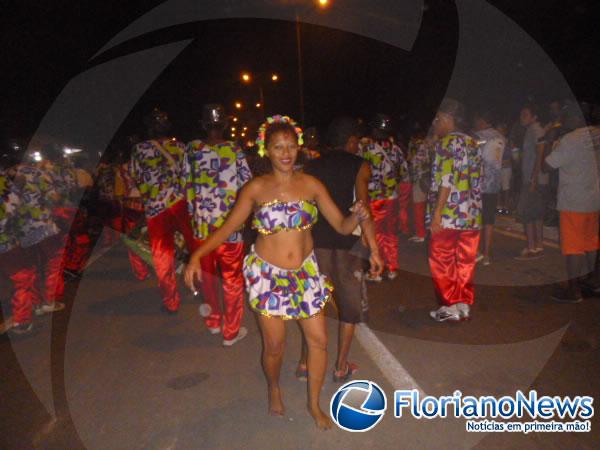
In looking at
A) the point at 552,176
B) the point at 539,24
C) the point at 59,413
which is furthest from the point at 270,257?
the point at 539,24

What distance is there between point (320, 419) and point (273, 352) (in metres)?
0.54

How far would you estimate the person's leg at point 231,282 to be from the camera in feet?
13.8

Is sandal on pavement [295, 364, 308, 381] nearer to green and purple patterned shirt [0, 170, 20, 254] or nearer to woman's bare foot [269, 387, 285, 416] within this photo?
woman's bare foot [269, 387, 285, 416]

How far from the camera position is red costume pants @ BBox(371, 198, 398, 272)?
18.4 ft

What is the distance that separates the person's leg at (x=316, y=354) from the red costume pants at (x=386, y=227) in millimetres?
2862

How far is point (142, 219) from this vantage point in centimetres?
681

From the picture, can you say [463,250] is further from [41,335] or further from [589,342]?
[41,335]

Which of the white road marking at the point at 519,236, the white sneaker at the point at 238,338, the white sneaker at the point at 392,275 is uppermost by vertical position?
the white road marking at the point at 519,236

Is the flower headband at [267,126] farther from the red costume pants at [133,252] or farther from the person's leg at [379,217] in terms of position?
the red costume pants at [133,252]

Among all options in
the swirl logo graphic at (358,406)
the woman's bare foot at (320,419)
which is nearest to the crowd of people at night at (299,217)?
the woman's bare foot at (320,419)

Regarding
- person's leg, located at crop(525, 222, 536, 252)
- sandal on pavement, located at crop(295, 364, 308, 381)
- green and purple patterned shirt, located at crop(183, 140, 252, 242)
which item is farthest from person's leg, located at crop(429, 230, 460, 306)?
person's leg, located at crop(525, 222, 536, 252)

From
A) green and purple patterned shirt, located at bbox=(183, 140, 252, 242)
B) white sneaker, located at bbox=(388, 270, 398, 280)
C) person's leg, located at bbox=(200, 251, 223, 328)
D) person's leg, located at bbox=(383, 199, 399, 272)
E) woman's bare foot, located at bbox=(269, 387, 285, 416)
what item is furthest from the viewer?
white sneaker, located at bbox=(388, 270, 398, 280)

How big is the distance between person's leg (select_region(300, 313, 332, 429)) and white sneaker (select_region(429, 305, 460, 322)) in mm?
1997

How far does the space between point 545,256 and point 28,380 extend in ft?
21.8
